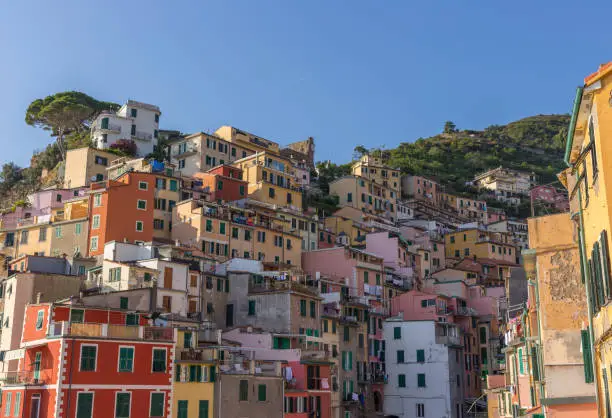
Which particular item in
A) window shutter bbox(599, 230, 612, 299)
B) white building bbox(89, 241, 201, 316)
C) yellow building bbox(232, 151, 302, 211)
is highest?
yellow building bbox(232, 151, 302, 211)

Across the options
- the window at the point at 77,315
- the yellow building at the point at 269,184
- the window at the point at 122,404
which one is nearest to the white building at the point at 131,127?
the yellow building at the point at 269,184

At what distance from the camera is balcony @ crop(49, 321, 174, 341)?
3866 centimetres

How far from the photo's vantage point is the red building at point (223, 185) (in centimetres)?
7504

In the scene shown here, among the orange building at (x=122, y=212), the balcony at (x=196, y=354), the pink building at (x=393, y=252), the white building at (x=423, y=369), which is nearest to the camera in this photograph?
the balcony at (x=196, y=354)

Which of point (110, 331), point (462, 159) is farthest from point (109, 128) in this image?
point (462, 159)

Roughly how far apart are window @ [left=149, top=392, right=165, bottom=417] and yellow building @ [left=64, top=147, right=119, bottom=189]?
4678 centimetres

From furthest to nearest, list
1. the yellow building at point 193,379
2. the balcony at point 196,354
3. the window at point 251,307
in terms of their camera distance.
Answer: the window at point 251,307
the balcony at point 196,354
the yellow building at point 193,379

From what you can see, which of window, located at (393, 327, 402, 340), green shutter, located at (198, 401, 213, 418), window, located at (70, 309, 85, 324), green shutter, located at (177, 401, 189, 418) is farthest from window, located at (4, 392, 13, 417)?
window, located at (393, 327, 402, 340)

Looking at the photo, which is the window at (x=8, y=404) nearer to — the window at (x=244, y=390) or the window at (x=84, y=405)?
the window at (x=84, y=405)

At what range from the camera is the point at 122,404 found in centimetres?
3919

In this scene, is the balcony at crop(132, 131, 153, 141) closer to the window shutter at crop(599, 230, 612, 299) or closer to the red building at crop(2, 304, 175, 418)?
the red building at crop(2, 304, 175, 418)

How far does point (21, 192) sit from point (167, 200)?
38.2 m

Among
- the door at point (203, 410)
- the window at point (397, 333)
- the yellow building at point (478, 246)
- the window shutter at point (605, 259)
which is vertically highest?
the yellow building at point (478, 246)

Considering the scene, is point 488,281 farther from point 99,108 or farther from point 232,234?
point 99,108
